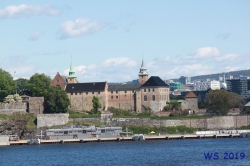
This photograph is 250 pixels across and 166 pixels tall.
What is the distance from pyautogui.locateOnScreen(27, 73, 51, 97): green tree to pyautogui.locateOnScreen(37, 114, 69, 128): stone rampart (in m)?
9.89

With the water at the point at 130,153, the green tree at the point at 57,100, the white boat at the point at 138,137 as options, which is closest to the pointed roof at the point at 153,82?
the green tree at the point at 57,100

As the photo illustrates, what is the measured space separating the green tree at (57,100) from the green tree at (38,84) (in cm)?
631

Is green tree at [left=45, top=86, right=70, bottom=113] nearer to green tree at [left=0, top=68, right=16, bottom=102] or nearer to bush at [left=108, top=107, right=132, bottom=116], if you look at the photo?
bush at [left=108, top=107, right=132, bottom=116]

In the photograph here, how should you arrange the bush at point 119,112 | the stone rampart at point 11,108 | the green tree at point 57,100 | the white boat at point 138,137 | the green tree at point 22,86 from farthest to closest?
1. the green tree at point 22,86
2. the bush at point 119,112
3. the stone rampart at point 11,108
4. the green tree at point 57,100
5. the white boat at point 138,137

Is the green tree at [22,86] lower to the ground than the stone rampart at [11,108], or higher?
higher

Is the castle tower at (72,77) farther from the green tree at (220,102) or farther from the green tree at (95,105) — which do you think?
the green tree at (220,102)

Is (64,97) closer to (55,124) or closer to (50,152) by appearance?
(55,124)

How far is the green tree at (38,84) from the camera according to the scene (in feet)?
354

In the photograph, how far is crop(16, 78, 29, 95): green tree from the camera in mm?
113250

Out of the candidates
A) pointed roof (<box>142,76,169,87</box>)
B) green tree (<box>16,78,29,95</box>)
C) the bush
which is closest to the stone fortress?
pointed roof (<box>142,76,169,87</box>)

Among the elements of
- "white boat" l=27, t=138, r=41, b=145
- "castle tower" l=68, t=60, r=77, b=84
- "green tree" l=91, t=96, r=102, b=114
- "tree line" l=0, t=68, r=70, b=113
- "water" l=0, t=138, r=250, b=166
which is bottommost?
"water" l=0, t=138, r=250, b=166

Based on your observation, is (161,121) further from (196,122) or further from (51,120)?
(51,120)

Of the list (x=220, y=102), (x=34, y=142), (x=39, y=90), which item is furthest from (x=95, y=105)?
(x=220, y=102)

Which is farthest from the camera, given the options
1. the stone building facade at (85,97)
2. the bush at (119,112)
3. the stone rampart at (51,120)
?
the stone building facade at (85,97)
